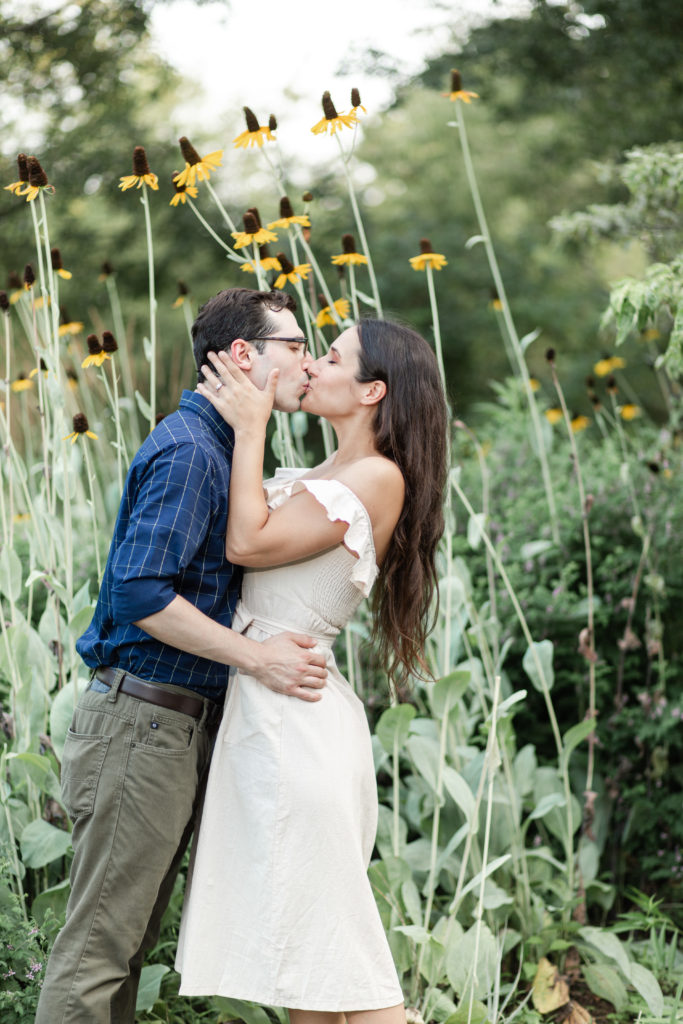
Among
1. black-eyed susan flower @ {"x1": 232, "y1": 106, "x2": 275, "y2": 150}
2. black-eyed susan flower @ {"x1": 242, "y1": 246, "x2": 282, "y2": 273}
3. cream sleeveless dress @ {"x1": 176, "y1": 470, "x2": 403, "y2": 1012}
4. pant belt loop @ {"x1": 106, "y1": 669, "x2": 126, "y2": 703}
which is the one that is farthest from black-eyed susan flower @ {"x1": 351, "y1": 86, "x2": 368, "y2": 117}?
pant belt loop @ {"x1": 106, "y1": 669, "x2": 126, "y2": 703}

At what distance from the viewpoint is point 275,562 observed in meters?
2.06

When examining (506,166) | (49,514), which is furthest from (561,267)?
(49,514)

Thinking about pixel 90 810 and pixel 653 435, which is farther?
pixel 653 435

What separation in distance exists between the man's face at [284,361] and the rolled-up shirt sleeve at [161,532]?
0.27 m

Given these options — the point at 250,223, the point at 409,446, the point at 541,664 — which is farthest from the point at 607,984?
the point at 250,223

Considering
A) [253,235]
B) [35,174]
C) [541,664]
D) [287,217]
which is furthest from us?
[541,664]

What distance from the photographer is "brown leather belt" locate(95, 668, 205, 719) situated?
207 centimetres

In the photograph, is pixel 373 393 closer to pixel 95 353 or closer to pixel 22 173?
pixel 95 353

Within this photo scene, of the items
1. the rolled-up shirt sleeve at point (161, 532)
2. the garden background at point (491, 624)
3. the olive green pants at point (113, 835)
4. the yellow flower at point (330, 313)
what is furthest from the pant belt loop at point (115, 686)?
the yellow flower at point (330, 313)

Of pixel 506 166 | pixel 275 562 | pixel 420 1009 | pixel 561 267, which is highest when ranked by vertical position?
pixel 275 562

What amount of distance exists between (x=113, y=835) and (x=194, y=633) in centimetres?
48

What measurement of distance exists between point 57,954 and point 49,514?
1.17 meters

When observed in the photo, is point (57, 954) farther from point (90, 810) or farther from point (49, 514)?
point (49, 514)

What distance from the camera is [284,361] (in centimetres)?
218
